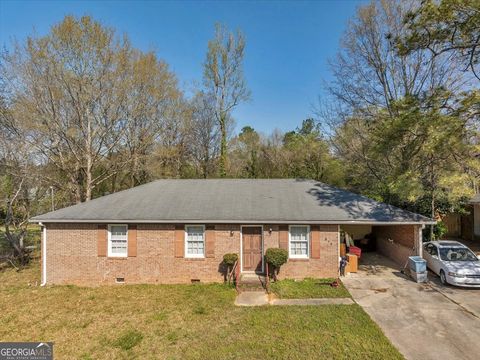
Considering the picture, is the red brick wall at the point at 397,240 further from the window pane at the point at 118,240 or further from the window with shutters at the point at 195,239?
the window pane at the point at 118,240

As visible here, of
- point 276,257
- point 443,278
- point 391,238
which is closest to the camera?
point 443,278

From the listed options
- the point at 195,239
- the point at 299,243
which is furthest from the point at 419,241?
the point at 195,239

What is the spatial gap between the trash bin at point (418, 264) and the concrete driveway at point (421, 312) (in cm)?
56

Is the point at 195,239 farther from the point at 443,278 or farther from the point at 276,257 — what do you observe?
the point at 443,278

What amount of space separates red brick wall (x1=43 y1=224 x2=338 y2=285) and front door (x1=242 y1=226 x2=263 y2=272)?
44 centimetres

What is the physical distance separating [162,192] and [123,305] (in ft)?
19.6

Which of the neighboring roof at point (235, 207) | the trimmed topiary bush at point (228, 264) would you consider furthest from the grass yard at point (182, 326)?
the neighboring roof at point (235, 207)

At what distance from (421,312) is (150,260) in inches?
409

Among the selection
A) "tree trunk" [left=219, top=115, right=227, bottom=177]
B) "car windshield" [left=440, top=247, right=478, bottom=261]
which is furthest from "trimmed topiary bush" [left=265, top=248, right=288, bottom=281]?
"tree trunk" [left=219, top=115, right=227, bottom=177]

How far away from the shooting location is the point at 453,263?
1121 centimetres

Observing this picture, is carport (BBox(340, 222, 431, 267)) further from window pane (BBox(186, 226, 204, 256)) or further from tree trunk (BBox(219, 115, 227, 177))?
tree trunk (BBox(219, 115, 227, 177))

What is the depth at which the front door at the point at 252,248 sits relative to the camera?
12422 millimetres

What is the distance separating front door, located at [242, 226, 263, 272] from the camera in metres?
12.4

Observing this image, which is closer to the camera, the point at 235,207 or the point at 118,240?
the point at 118,240
